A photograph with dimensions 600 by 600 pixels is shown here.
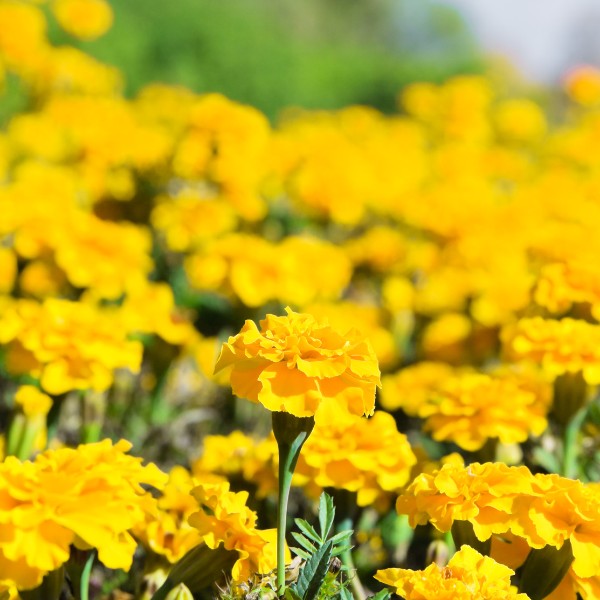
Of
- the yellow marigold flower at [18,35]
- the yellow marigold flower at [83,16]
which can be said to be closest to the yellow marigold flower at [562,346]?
the yellow marigold flower at [18,35]

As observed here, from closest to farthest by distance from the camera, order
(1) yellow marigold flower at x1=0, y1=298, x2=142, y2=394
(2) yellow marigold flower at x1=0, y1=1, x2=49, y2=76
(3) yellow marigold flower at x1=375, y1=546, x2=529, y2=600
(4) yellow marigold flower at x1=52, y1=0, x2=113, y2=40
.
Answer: (3) yellow marigold flower at x1=375, y1=546, x2=529, y2=600 → (1) yellow marigold flower at x1=0, y1=298, x2=142, y2=394 → (2) yellow marigold flower at x1=0, y1=1, x2=49, y2=76 → (4) yellow marigold flower at x1=52, y1=0, x2=113, y2=40

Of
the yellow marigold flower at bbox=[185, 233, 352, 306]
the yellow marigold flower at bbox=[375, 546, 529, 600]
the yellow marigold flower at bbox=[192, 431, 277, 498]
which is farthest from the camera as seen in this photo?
the yellow marigold flower at bbox=[185, 233, 352, 306]

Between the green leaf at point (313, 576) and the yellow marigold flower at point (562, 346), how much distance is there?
0.56 meters

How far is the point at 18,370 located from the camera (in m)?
1.37

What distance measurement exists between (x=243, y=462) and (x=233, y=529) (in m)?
0.28

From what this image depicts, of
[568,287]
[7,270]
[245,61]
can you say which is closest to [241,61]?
[245,61]

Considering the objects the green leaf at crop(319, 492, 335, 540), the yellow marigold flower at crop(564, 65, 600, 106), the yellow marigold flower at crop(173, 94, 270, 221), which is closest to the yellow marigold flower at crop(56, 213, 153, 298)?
the yellow marigold flower at crop(173, 94, 270, 221)

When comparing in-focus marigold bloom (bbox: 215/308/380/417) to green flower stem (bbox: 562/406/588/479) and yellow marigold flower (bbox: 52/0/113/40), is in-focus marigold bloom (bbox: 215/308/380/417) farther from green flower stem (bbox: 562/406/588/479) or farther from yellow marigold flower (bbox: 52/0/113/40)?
yellow marigold flower (bbox: 52/0/113/40)

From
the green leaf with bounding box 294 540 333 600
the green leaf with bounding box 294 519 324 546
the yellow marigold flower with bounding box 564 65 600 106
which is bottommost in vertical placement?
the green leaf with bounding box 294 540 333 600

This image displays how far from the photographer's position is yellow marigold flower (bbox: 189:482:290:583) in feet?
3.15

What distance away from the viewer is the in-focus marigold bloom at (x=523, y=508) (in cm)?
90

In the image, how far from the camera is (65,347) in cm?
135

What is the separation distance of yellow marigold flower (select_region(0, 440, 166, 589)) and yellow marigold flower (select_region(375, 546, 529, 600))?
0.24 meters

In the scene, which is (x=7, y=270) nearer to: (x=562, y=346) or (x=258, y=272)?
(x=258, y=272)
